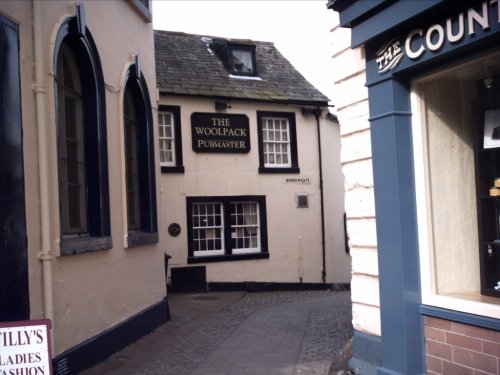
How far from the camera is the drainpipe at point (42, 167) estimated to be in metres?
5.80

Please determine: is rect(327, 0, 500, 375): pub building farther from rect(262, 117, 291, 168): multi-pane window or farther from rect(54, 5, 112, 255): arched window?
rect(262, 117, 291, 168): multi-pane window

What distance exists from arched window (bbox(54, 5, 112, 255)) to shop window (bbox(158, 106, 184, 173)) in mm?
7088

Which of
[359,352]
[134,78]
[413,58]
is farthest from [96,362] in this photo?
[413,58]

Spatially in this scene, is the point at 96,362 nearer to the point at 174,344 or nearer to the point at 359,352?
the point at 174,344

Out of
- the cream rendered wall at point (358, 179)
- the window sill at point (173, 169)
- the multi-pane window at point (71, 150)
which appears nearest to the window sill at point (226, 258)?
the window sill at point (173, 169)

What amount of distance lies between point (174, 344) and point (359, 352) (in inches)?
151

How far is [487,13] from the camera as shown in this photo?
3811 mm

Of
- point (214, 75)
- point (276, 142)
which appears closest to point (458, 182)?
point (276, 142)

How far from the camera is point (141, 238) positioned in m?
8.91

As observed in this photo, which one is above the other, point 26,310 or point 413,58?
point 413,58

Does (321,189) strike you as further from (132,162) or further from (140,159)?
(132,162)

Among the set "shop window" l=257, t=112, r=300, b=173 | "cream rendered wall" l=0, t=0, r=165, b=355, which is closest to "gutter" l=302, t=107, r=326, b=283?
"shop window" l=257, t=112, r=300, b=173

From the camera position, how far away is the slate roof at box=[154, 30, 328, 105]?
15.4 metres

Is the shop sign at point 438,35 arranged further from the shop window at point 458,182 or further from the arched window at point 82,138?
the arched window at point 82,138
